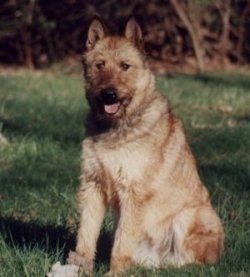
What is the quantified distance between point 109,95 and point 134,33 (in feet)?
1.76

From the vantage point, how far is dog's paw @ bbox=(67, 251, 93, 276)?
5508 millimetres

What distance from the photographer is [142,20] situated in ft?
69.6

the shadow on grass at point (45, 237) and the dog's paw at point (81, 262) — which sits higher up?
the dog's paw at point (81, 262)

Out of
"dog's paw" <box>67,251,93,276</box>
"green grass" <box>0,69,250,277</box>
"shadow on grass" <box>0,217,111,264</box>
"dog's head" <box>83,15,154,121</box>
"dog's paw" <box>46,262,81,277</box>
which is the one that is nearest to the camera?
"dog's paw" <box>46,262,81,277</box>

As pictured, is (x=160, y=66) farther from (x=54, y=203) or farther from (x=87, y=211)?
(x=87, y=211)

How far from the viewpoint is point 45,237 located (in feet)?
20.8

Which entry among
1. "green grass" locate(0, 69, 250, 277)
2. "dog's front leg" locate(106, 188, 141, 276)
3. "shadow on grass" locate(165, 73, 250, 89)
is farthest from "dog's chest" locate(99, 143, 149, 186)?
"shadow on grass" locate(165, 73, 250, 89)

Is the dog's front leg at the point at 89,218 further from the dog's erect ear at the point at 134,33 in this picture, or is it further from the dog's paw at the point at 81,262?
the dog's erect ear at the point at 134,33

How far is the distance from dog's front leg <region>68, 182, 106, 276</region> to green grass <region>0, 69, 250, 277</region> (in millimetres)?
137

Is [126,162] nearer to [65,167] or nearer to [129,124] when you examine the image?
[129,124]

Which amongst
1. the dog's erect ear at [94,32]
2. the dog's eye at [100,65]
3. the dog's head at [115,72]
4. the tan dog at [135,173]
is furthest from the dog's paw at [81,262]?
the dog's erect ear at [94,32]

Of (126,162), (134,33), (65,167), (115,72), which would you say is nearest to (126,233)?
(126,162)

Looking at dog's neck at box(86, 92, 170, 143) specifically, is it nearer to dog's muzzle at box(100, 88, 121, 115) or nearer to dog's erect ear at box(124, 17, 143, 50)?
dog's muzzle at box(100, 88, 121, 115)

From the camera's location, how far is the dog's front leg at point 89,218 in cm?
575
